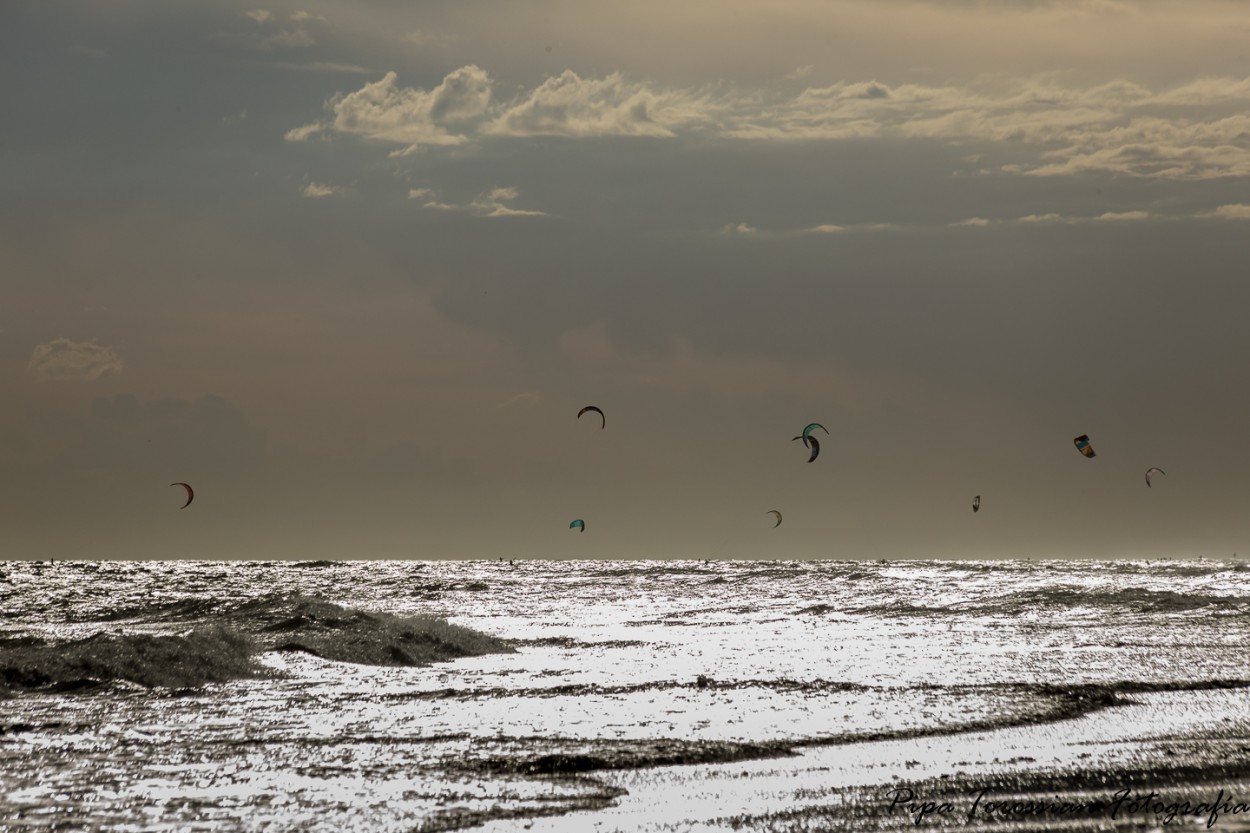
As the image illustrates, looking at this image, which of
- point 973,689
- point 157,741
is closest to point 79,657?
point 157,741

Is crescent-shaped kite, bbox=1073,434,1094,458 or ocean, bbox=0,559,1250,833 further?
crescent-shaped kite, bbox=1073,434,1094,458

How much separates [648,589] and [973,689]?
3341 cm

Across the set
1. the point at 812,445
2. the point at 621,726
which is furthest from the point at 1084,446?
the point at 621,726

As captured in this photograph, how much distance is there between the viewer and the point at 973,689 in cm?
1509

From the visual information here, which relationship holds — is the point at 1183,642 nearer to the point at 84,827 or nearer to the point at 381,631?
the point at 381,631

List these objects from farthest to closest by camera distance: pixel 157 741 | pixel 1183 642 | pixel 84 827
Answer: pixel 1183 642 → pixel 157 741 → pixel 84 827

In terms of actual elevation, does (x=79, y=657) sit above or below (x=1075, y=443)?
below

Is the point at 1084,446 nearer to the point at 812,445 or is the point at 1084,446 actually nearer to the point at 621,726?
the point at 812,445

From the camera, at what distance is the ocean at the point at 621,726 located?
8.60m

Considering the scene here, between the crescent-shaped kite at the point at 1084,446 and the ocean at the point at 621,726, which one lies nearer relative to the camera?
the ocean at the point at 621,726

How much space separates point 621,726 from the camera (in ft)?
40.8

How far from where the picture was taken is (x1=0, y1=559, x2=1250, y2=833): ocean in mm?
8602

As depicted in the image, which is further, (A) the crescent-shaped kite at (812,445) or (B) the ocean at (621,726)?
(A) the crescent-shaped kite at (812,445)

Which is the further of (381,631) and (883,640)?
(883,640)
